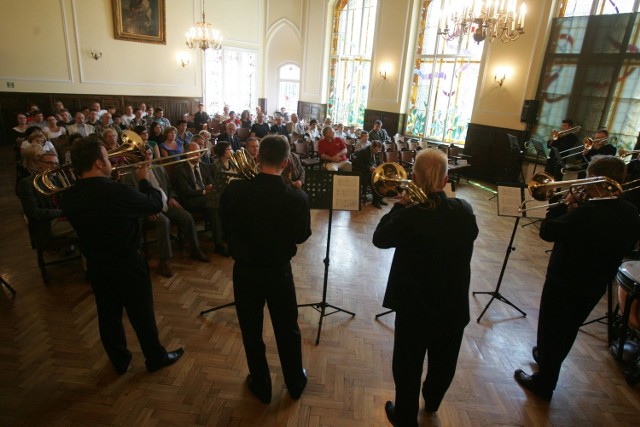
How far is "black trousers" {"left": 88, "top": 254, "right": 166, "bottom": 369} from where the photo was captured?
2240mm

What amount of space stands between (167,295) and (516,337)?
131 inches

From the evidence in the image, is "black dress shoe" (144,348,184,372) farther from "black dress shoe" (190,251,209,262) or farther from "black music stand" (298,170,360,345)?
"black dress shoe" (190,251,209,262)

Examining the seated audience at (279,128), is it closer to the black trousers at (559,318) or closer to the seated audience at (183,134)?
the seated audience at (183,134)

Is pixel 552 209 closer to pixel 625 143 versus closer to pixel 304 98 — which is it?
pixel 625 143

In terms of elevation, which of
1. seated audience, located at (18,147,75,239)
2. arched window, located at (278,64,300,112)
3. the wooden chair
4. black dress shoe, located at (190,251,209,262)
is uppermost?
arched window, located at (278,64,300,112)

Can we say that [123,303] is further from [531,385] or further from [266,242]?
[531,385]

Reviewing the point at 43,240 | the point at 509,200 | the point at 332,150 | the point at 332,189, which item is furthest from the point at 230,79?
the point at 509,200

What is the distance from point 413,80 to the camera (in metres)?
11.1

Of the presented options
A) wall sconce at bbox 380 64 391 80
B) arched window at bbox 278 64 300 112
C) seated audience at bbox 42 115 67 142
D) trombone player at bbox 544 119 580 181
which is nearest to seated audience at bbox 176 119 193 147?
→ seated audience at bbox 42 115 67 142

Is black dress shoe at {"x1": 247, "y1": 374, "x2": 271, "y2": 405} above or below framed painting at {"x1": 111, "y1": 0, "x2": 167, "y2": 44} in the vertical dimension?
below

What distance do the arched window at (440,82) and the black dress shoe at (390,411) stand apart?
9.29m

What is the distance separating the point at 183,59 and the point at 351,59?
5573 millimetres

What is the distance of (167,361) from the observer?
2689 millimetres

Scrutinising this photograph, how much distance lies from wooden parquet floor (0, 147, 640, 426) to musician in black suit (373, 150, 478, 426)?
2.24ft
